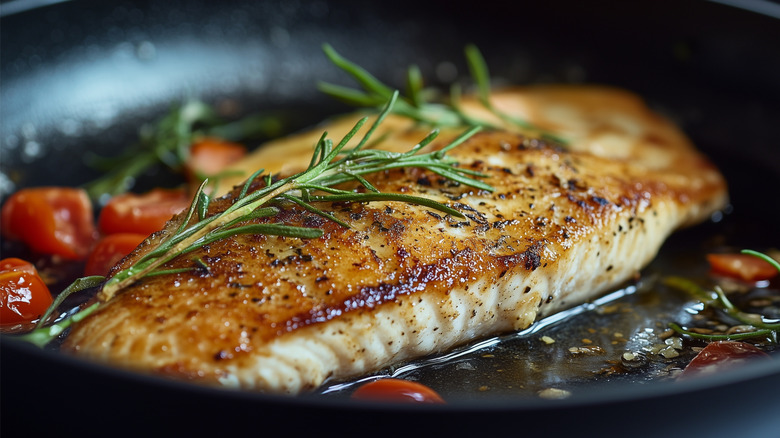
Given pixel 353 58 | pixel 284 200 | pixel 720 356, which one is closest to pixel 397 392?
pixel 284 200

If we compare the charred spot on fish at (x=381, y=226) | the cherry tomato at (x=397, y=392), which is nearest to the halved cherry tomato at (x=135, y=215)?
the charred spot on fish at (x=381, y=226)

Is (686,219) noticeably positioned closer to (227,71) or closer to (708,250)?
(708,250)

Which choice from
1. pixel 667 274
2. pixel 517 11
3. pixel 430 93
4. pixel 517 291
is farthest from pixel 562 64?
pixel 517 291

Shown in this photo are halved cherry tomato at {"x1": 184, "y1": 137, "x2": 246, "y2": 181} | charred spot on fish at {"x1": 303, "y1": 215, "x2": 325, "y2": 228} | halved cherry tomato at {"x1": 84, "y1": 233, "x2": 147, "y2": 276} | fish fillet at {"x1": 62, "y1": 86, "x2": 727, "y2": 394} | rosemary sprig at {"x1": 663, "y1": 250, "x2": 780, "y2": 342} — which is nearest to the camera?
fish fillet at {"x1": 62, "y1": 86, "x2": 727, "y2": 394}

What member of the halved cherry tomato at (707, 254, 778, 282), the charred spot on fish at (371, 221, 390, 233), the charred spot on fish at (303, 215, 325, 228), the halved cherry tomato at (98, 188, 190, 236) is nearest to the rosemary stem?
the charred spot on fish at (303, 215, 325, 228)

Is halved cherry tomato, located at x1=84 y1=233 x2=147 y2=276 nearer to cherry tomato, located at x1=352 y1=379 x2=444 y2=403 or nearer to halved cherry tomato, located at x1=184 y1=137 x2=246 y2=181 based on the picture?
halved cherry tomato, located at x1=184 y1=137 x2=246 y2=181

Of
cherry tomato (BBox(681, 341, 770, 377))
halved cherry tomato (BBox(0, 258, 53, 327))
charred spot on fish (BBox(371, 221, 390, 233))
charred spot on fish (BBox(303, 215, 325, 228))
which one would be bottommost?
cherry tomato (BBox(681, 341, 770, 377))

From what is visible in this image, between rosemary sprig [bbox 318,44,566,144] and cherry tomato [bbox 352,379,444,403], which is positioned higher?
rosemary sprig [bbox 318,44,566,144]

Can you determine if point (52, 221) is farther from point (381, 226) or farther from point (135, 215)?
point (381, 226)
